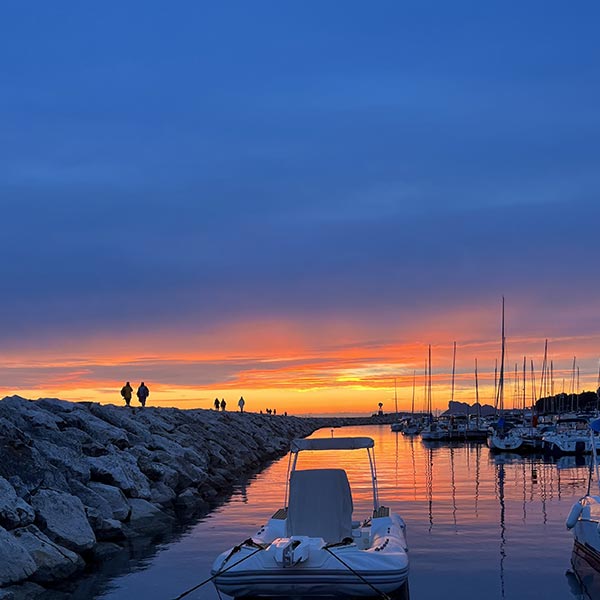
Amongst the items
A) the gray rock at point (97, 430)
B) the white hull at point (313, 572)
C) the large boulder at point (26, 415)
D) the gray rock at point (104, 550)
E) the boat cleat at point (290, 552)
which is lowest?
the gray rock at point (104, 550)

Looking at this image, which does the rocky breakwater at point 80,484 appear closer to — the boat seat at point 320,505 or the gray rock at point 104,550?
the gray rock at point 104,550

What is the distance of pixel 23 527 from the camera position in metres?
15.6

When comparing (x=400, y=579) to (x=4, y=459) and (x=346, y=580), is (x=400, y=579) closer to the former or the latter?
(x=346, y=580)

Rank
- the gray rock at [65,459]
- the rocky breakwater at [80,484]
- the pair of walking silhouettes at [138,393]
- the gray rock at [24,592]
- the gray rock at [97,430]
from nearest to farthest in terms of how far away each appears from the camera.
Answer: the gray rock at [24,592] < the rocky breakwater at [80,484] < the gray rock at [65,459] < the gray rock at [97,430] < the pair of walking silhouettes at [138,393]

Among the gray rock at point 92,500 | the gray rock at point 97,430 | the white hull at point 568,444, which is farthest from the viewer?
the white hull at point 568,444

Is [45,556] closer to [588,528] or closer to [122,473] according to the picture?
[122,473]

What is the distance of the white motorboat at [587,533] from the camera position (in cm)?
1451

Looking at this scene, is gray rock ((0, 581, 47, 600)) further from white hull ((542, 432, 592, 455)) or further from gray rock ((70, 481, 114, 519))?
white hull ((542, 432, 592, 455))

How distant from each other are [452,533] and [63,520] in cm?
979

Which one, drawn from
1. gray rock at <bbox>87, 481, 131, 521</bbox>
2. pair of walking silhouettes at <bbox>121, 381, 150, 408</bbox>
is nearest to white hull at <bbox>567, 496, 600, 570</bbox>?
gray rock at <bbox>87, 481, 131, 521</bbox>

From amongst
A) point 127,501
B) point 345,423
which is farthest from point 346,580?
point 345,423

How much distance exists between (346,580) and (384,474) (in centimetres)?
2786

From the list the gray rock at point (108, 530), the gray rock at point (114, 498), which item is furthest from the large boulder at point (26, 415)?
the gray rock at point (108, 530)

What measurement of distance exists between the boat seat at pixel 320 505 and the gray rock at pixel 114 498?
785 centimetres
